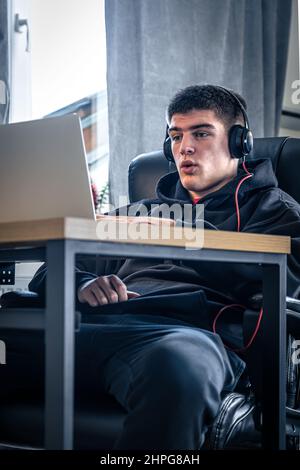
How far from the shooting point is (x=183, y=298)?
1.34 meters

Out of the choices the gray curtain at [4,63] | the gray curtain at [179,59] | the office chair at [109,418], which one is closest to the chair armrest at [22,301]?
the office chair at [109,418]

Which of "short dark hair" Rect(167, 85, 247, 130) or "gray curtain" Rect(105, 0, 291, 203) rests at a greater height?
"gray curtain" Rect(105, 0, 291, 203)

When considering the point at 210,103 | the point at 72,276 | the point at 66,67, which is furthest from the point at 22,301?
the point at 66,67

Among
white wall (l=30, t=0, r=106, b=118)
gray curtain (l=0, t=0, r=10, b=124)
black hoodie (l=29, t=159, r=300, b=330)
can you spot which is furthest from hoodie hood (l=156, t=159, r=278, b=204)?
white wall (l=30, t=0, r=106, b=118)

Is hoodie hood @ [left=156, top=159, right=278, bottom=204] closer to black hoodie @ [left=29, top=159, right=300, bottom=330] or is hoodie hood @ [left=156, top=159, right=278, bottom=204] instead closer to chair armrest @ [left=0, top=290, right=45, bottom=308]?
black hoodie @ [left=29, top=159, right=300, bottom=330]

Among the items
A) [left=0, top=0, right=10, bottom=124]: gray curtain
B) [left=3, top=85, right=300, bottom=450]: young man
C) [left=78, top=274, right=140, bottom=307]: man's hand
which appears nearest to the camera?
[left=3, top=85, right=300, bottom=450]: young man

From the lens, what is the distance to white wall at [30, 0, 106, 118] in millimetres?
2518

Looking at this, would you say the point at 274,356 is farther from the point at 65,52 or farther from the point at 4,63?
the point at 65,52

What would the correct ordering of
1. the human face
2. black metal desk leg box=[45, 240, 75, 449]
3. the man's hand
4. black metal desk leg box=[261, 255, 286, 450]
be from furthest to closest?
the human face < the man's hand < black metal desk leg box=[261, 255, 286, 450] < black metal desk leg box=[45, 240, 75, 449]

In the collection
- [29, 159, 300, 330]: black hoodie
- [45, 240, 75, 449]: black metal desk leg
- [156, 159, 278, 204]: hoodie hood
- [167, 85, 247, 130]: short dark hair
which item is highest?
[167, 85, 247, 130]: short dark hair

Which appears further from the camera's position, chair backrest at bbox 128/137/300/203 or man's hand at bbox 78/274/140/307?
chair backrest at bbox 128/137/300/203

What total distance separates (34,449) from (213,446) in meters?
0.31

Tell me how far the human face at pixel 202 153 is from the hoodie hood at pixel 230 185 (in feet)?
0.11
